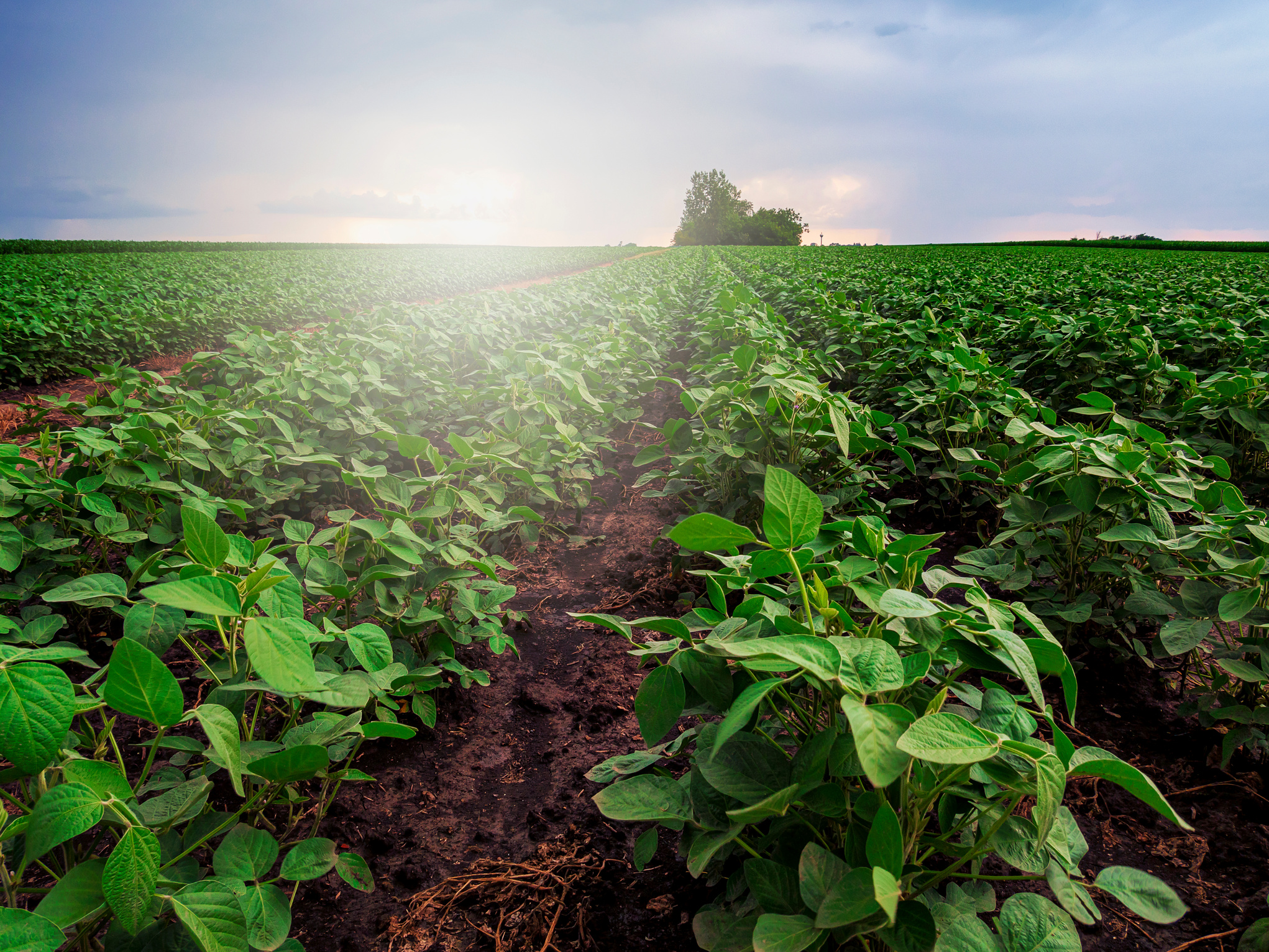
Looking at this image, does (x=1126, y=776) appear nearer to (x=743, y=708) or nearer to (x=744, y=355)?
(x=743, y=708)

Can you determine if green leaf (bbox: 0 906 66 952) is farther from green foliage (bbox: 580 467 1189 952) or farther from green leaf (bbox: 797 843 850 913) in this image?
green leaf (bbox: 797 843 850 913)

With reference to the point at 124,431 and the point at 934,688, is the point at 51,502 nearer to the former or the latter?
the point at 124,431

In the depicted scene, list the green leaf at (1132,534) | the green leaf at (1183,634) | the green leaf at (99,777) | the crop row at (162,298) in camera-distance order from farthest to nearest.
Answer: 1. the crop row at (162,298)
2. the green leaf at (1132,534)
3. the green leaf at (1183,634)
4. the green leaf at (99,777)

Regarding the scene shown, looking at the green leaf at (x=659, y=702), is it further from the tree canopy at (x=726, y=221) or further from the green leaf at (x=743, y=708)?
the tree canopy at (x=726, y=221)

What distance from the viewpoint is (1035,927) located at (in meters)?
0.81

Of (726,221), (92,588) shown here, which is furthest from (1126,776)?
(726,221)

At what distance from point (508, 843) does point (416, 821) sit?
269 millimetres

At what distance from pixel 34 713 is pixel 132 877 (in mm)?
243

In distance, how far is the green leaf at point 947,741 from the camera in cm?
67

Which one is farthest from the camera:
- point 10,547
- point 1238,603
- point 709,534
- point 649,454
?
point 649,454

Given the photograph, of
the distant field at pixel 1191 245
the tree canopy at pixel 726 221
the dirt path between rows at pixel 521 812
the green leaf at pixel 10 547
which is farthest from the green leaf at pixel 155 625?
the tree canopy at pixel 726 221

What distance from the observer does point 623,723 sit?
205 cm

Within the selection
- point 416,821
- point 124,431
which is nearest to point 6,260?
point 124,431

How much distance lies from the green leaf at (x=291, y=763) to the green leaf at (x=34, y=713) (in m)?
0.27
